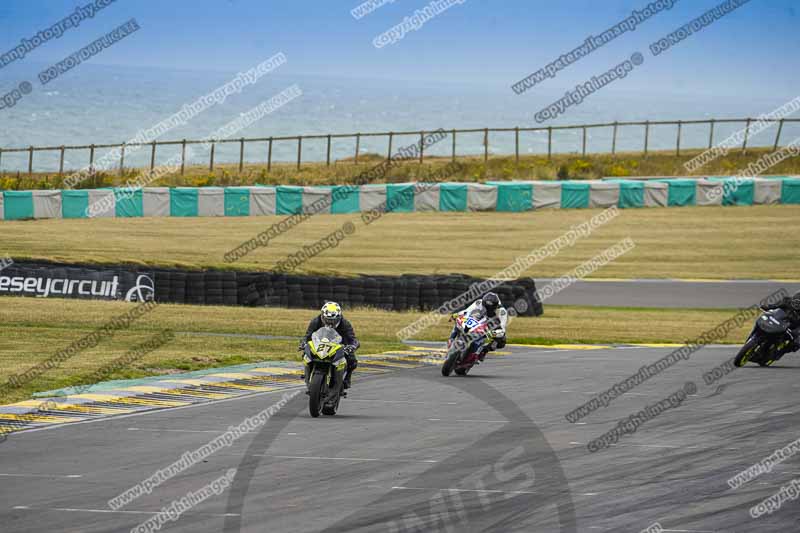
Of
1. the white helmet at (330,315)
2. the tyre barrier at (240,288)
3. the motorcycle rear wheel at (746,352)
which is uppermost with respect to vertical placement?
the tyre barrier at (240,288)

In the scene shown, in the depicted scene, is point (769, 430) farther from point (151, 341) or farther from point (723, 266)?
point (723, 266)

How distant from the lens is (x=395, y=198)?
52.9 meters

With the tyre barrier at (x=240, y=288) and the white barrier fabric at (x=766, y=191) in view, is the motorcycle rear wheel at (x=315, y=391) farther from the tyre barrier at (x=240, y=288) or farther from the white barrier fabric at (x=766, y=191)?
the white barrier fabric at (x=766, y=191)

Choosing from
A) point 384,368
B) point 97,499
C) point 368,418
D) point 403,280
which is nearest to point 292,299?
point 403,280

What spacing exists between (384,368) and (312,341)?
6512 millimetres

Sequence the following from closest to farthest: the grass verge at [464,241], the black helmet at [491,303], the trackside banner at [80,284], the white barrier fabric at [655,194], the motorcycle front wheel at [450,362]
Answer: the motorcycle front wheel at [450,362]
the black helmet at [491,303]
the trackside banner at [80,284]
the grass verge at [464,241]
the white barrier fabric at [655,194]

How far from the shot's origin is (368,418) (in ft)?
53.7

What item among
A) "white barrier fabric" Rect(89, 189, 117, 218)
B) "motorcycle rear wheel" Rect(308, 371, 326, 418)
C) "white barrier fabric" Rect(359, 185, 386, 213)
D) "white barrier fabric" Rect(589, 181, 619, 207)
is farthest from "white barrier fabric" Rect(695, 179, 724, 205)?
"motorcycle rear wheel" Rect(308, 371, 326, 418)

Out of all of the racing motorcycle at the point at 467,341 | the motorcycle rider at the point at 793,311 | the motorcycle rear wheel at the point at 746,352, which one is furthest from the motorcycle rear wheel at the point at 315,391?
the motorcycle rider at the point at 793,311

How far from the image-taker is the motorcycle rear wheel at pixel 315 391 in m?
16.1

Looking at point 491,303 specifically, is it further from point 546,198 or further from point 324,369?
point 546,198

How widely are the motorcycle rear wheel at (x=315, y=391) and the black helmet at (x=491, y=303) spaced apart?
5.55 metres

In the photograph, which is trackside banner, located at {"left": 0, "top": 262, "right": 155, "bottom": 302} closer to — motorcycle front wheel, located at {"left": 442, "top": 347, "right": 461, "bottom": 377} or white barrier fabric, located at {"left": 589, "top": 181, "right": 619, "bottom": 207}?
motorcycle front wheel, located at {"left": 442, "top": 347, "right": 461, "bottom": 377}

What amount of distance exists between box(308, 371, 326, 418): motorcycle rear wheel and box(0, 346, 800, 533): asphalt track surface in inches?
10.2
